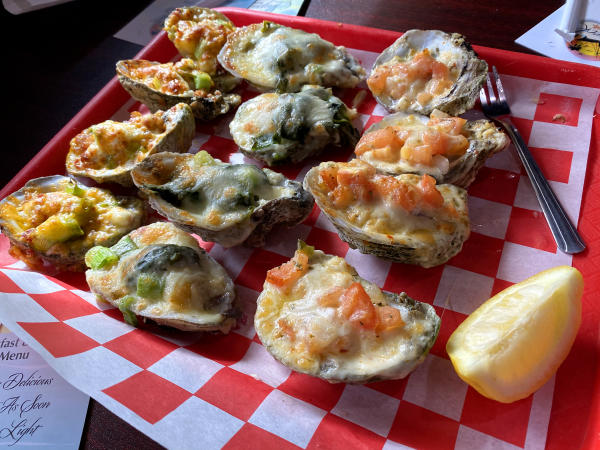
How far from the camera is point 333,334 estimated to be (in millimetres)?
1299

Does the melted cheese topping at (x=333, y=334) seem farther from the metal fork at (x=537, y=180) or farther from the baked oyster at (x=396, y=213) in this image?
the metal fork at (x=537, y=180)

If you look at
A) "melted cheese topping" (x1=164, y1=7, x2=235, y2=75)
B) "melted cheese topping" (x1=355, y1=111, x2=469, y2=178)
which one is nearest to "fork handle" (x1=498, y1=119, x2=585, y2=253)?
"melted cheese topping" (x1=355, y1=111, x2=469, y2=178)

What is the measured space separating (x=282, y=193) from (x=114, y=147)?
0.86 m

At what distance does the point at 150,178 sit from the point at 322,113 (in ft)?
2.56

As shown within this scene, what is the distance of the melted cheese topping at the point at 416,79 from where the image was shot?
6.72ft

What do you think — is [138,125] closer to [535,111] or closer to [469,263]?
[469,263]

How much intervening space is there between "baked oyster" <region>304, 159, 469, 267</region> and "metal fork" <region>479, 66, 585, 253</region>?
1.08ft

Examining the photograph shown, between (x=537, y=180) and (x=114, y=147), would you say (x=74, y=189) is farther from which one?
(x=537, y=180)

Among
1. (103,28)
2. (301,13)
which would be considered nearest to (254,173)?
(301,13)

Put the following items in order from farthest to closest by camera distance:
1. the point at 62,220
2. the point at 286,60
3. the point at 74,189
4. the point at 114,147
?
the point at 286,60, the point at 114,147, the point at 74,189, the point at 62,220

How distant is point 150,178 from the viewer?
1829 mm

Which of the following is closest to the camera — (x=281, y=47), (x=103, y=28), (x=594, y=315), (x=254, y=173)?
(x=594, y=315)

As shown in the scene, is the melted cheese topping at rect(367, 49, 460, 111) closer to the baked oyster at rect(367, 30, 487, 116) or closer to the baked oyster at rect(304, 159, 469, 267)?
the baked oyster at rect(367, 30, 487, 116)

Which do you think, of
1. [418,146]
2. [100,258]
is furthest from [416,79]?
[100,258]
